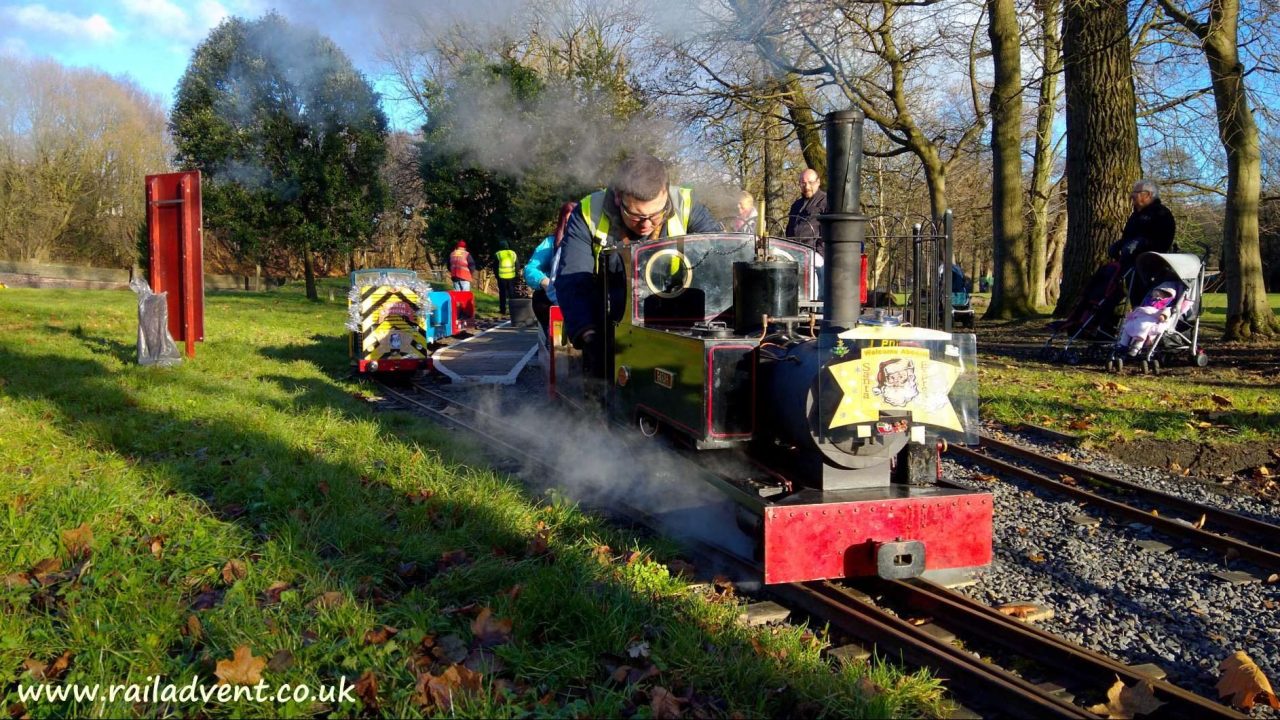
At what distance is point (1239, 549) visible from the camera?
4367mm

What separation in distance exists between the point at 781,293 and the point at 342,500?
8.51ft

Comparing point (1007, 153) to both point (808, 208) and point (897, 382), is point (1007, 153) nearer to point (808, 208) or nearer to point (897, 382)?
point (808, 208)

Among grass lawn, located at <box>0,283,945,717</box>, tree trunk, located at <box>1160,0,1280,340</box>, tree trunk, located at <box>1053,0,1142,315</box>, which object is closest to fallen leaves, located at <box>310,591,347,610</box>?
grass lawn, located at <box>0,283,945,717</box>

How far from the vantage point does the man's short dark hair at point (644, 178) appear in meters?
5.27

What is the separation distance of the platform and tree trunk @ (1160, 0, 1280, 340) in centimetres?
882

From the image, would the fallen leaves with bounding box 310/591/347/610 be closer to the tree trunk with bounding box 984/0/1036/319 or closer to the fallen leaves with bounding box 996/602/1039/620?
the fallen leaves with bounding box 996/602/1039/620

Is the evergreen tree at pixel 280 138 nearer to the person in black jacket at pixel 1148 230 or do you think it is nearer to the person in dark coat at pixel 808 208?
the person in dark coat at pixel 808 208

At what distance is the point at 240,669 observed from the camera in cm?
270

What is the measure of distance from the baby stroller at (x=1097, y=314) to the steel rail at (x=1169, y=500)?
441 cm

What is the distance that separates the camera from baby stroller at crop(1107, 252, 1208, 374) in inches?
351

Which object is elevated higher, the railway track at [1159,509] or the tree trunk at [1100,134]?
the tree trunk at [1100,134]

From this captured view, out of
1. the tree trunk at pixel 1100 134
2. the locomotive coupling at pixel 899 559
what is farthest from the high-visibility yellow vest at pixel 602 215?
the tree trunk at pixel 1100 134

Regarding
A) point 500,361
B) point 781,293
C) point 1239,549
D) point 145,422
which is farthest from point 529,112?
point 1239,549

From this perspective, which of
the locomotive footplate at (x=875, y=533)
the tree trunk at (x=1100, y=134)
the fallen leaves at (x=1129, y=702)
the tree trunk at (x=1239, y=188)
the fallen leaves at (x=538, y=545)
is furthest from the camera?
the tree trunk at (x=1100, y=134)
